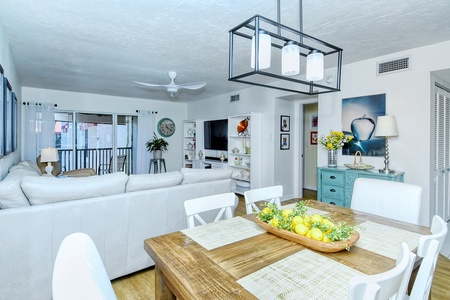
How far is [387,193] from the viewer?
6.17ft

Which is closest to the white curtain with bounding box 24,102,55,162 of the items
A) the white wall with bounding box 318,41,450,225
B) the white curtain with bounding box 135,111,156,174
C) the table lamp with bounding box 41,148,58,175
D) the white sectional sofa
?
the table lamp with bounding box 41,148,58,175

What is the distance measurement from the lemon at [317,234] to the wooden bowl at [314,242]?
23mm

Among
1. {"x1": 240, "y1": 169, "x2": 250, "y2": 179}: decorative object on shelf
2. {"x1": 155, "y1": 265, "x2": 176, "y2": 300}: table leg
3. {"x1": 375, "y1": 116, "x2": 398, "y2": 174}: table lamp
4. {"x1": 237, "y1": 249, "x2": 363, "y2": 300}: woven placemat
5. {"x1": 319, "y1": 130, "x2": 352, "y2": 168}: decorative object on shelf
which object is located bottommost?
{"x1": 155, "y1": 265, "x2": 176, "y2": 300}: table leg

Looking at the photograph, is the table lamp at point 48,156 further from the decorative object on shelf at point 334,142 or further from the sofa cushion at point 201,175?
the decorative object on shelf at point 334,142

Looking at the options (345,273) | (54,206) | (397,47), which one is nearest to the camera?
(345,273)

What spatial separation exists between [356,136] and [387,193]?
6.40ft

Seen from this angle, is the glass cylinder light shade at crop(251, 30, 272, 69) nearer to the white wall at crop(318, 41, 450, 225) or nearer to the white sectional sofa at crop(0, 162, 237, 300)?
the white sectional sofa at crop(0, 162, 237, 300)

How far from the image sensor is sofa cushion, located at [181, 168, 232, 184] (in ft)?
8.77

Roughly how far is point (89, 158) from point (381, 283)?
688 centimetres

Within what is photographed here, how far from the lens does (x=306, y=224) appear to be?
51.2 inches

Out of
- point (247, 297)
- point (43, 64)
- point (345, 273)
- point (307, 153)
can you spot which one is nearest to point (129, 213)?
point (247, 297)

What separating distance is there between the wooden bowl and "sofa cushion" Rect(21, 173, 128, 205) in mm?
1481

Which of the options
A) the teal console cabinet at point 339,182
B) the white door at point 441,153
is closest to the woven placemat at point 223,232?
the teal console cabinet at point 339,182

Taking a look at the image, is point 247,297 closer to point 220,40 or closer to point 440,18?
point 220,40
